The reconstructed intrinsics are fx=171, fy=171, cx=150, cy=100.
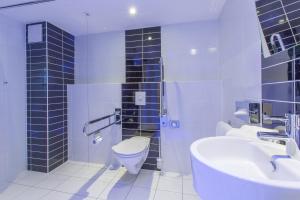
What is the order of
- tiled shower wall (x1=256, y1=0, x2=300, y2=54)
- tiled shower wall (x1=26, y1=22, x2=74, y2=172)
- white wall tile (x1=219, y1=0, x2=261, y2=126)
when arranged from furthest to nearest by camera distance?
tiled shower wall (x1=26, y1=22, x2=74, y2=172) < white wall tile (x1=219, y1=0, x2=261, y2=126) < tiled shower wall (x1=256, y1=0, x2=300, y2=54)

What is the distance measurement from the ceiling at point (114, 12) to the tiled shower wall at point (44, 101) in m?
0.25

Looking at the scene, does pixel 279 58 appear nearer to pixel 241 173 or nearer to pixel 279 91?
pixel 279 91

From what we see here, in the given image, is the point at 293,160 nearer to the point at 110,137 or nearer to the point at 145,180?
the point at 145,180

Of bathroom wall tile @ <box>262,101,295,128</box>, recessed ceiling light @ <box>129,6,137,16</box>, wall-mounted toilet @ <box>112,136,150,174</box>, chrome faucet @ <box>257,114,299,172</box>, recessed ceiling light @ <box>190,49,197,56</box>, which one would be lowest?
wall-mounted toilet @ <box>112,136,150,174</box>

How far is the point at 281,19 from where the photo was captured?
3.05 ft

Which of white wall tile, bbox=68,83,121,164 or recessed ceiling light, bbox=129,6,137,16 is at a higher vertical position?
recessed ceiling light, bbox=129,6,137,16

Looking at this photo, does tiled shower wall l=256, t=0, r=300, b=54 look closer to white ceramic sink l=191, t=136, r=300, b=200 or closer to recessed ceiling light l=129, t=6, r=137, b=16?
white ceramic sink l=191, t=136, r=300, b=200

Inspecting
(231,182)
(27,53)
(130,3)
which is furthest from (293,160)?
(27,53)

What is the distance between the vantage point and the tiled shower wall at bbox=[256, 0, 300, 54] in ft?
2.74

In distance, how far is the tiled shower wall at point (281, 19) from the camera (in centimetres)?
83

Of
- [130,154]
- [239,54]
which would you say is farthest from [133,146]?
[239,54]

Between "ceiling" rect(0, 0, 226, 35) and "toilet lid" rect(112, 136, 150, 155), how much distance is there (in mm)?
1549

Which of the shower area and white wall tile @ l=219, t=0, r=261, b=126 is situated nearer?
white wall tile @ l=219, t=0, r=261, b=126

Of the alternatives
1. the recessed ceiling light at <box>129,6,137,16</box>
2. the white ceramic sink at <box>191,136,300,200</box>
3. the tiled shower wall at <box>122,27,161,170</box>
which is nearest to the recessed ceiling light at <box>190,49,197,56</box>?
the tiled shower wall at <box>122,27,161,170</box>
